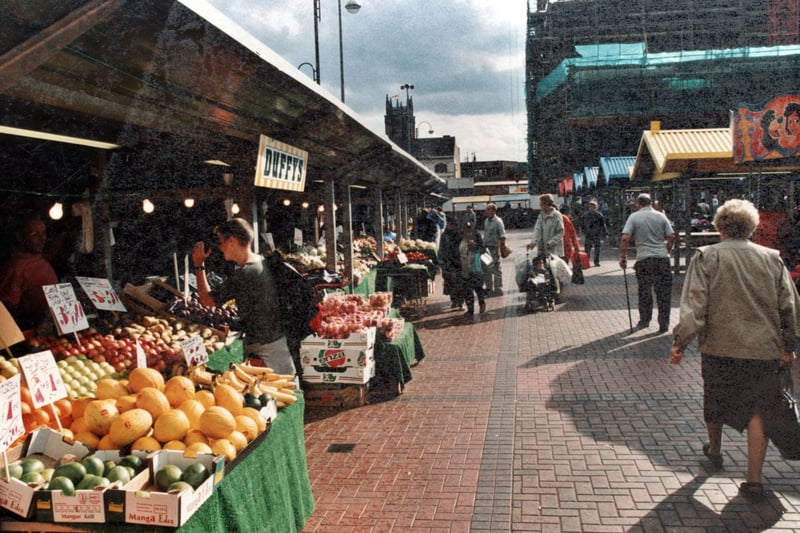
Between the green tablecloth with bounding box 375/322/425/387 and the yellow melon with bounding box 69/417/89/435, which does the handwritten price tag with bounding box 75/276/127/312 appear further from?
the green tablecloth with bounding box 375/322/425/387

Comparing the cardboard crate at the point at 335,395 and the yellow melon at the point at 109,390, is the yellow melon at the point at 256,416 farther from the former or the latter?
the cardboard crate at the point at 335,395

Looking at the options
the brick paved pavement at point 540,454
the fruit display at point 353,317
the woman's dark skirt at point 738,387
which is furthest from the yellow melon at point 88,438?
the woman's dark skirt at point 738,387

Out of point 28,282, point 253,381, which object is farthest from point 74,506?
point 28,282

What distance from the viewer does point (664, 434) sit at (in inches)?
211

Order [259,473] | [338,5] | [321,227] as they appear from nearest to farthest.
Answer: [259,473]
[338,5]
[321,227]

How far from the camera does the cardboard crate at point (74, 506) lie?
8.59 ft

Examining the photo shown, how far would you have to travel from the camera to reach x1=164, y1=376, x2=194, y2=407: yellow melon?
3.72 meters

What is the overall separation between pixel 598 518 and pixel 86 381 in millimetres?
3663

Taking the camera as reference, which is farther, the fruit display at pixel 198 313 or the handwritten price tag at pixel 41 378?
the fruit display at pixel 198 313

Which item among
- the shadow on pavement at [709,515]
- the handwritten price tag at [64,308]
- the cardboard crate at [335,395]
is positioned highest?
the handwritten price tag at [64,308]

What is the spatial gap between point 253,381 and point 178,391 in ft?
2.09

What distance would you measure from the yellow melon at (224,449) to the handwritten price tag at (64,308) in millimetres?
2134

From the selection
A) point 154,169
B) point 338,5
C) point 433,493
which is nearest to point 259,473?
point 433,493

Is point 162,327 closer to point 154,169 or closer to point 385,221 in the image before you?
point 154,169
